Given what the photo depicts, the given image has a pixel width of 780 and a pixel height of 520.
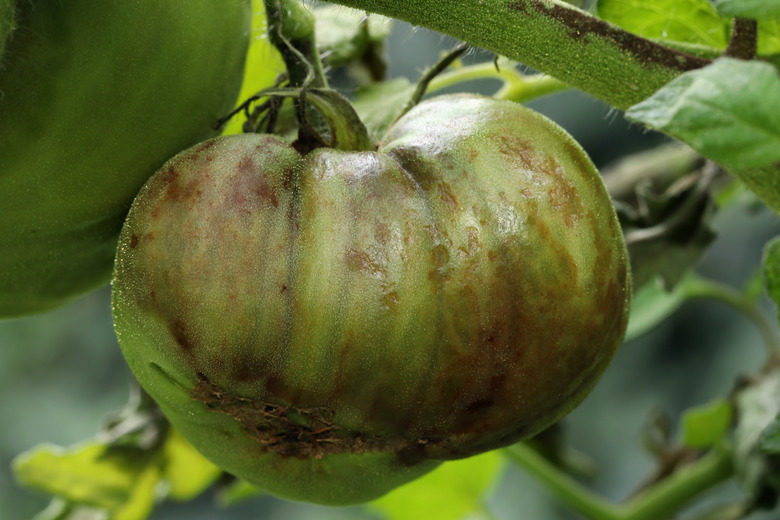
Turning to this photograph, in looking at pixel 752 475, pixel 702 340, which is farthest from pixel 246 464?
pixel 702 340

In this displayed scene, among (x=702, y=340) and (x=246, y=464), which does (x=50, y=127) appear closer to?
(x=246, y=464)

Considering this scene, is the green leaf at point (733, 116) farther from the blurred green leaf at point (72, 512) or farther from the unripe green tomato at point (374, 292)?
the blurred green leaf at point (72, 512)

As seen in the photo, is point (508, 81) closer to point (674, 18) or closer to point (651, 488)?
point (674, 18)

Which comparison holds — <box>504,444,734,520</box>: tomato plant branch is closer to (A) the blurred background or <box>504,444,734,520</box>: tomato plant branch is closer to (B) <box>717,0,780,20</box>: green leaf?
(A) the blurred background

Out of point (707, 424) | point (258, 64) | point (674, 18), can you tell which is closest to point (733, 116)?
point (674, 18)

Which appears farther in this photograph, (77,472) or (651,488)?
(651,488)

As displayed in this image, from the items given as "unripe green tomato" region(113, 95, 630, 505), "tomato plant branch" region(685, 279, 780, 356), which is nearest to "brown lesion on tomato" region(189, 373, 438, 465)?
"unripe green tomato" region(113, 95, 630, 505)
